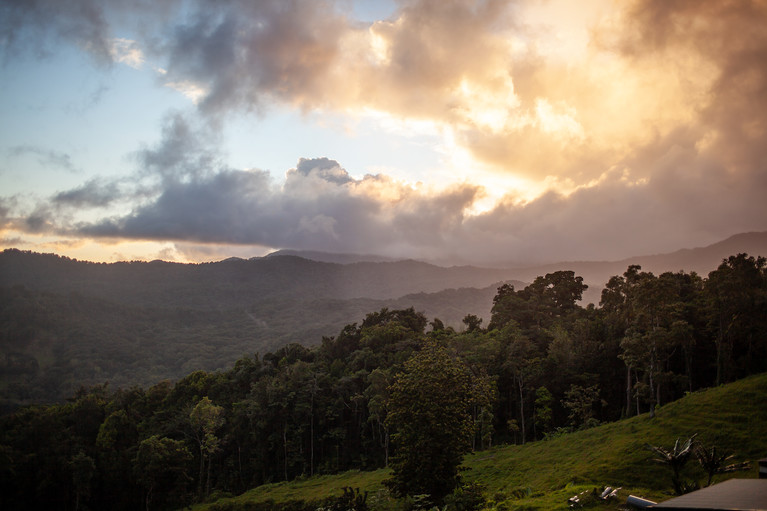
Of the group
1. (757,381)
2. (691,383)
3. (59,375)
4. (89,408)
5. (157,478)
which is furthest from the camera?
(59,375)

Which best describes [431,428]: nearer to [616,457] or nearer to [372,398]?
[616,457]

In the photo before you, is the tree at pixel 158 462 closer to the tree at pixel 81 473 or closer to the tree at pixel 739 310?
the tree at pixel 81 473

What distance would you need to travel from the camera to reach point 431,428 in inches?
1006

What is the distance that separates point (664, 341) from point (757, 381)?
718cm

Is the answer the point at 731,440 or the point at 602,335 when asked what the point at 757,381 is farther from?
the point at 602,335

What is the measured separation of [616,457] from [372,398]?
32.3 m

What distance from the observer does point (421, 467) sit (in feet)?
82.6

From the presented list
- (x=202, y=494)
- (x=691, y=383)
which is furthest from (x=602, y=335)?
(x=202, y=494)

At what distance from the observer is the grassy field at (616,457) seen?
26641 mm

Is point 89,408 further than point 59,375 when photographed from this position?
No

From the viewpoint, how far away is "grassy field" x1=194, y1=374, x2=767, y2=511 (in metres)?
26.6

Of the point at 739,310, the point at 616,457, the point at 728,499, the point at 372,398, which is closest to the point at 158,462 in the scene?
the point at 372,398

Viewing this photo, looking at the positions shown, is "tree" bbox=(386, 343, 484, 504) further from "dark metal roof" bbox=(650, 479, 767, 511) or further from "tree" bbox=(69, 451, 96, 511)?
"tree" bbox=(69, 451, 96, 511)

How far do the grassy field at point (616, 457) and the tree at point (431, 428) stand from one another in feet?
8.15
